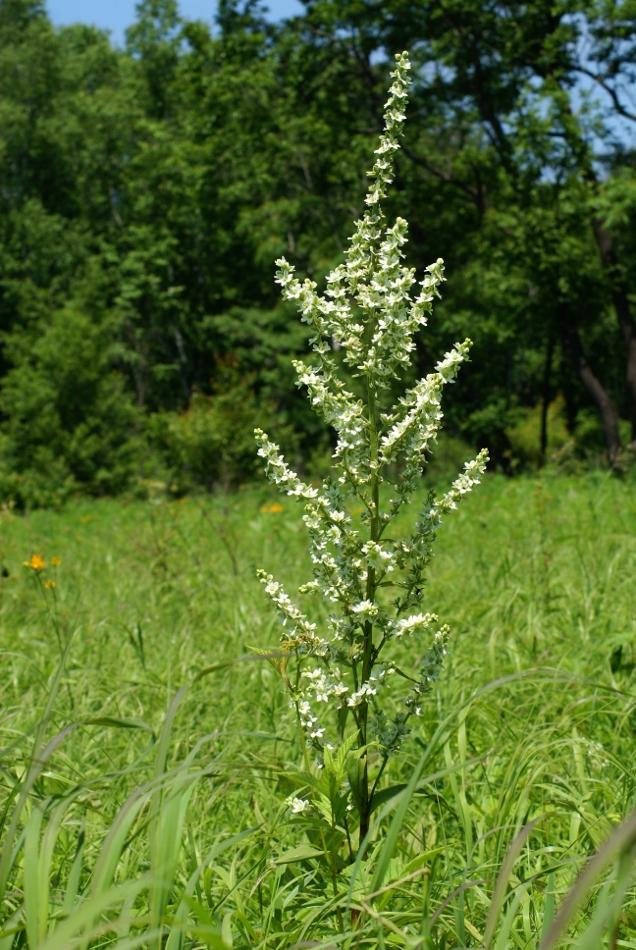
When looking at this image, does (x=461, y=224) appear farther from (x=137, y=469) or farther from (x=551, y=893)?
(x=551, y=893)

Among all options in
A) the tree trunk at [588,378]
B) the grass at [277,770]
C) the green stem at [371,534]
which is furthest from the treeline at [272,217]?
the green stem at [371,534]

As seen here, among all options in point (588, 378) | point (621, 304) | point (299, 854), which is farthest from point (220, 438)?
point (299, 854)

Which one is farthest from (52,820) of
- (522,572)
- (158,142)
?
(158,142)

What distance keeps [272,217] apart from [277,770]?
18457 mm

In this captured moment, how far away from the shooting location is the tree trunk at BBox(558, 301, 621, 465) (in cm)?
1453

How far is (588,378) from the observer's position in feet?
48.4

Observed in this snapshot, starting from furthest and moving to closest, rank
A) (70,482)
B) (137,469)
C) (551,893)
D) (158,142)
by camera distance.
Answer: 1. (158,142)
2. (137,469)
3. (70,482)
4. (551,893)

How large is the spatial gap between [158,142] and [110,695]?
32.9m

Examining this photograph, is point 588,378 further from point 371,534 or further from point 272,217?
point 371,534

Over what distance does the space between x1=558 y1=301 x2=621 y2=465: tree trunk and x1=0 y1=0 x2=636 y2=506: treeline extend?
0.14ft

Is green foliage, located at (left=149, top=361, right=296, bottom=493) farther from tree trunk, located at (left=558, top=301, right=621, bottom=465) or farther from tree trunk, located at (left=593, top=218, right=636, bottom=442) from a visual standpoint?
tree trunk, located at (left=593, top=218, right=636, bottom=442)

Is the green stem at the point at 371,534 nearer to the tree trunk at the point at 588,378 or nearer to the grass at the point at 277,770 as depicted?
the grass at the point at 277,770

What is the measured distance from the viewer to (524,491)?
9641mm

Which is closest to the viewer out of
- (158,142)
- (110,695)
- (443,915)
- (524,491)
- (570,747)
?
(443,915)
